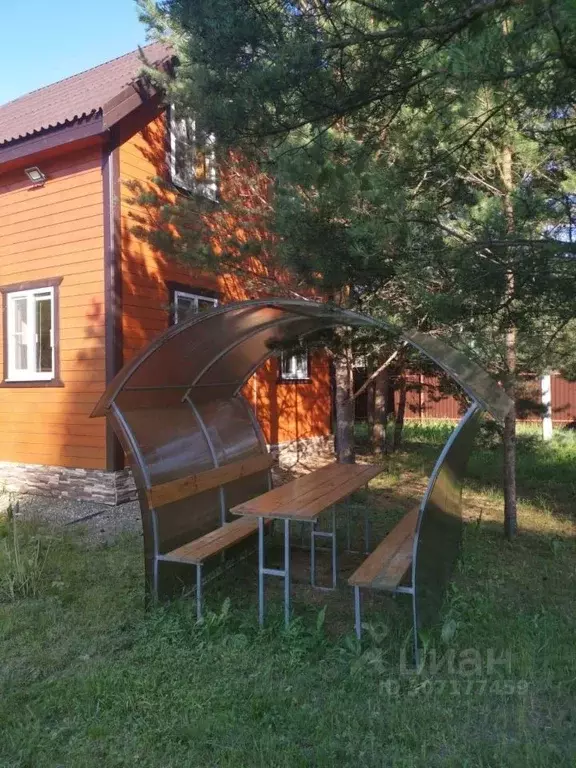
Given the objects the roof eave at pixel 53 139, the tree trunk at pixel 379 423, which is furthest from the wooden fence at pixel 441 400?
the roof eave at pixel 53 139

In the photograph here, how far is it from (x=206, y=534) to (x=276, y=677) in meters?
1.84

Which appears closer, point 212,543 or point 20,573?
point 212,543

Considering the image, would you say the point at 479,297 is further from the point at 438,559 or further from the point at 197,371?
the point at 197,371

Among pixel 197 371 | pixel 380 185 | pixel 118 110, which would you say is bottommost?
pixel 197 371

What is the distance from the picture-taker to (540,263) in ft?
13.5

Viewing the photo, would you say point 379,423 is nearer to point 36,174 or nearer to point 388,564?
point 36,174

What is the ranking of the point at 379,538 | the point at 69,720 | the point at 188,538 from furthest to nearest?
the point at 379,538
the point at 188,538
the point at 69,720

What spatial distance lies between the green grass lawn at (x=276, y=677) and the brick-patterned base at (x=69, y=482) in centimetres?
272

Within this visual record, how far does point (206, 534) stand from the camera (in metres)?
5.09

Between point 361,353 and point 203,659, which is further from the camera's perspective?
point 361,353

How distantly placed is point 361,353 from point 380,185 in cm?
322

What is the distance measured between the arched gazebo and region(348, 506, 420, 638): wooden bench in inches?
5.9

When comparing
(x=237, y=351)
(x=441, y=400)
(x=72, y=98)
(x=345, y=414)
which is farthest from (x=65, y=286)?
(x=441, y=400)

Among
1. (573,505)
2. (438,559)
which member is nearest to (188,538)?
(438,559)
